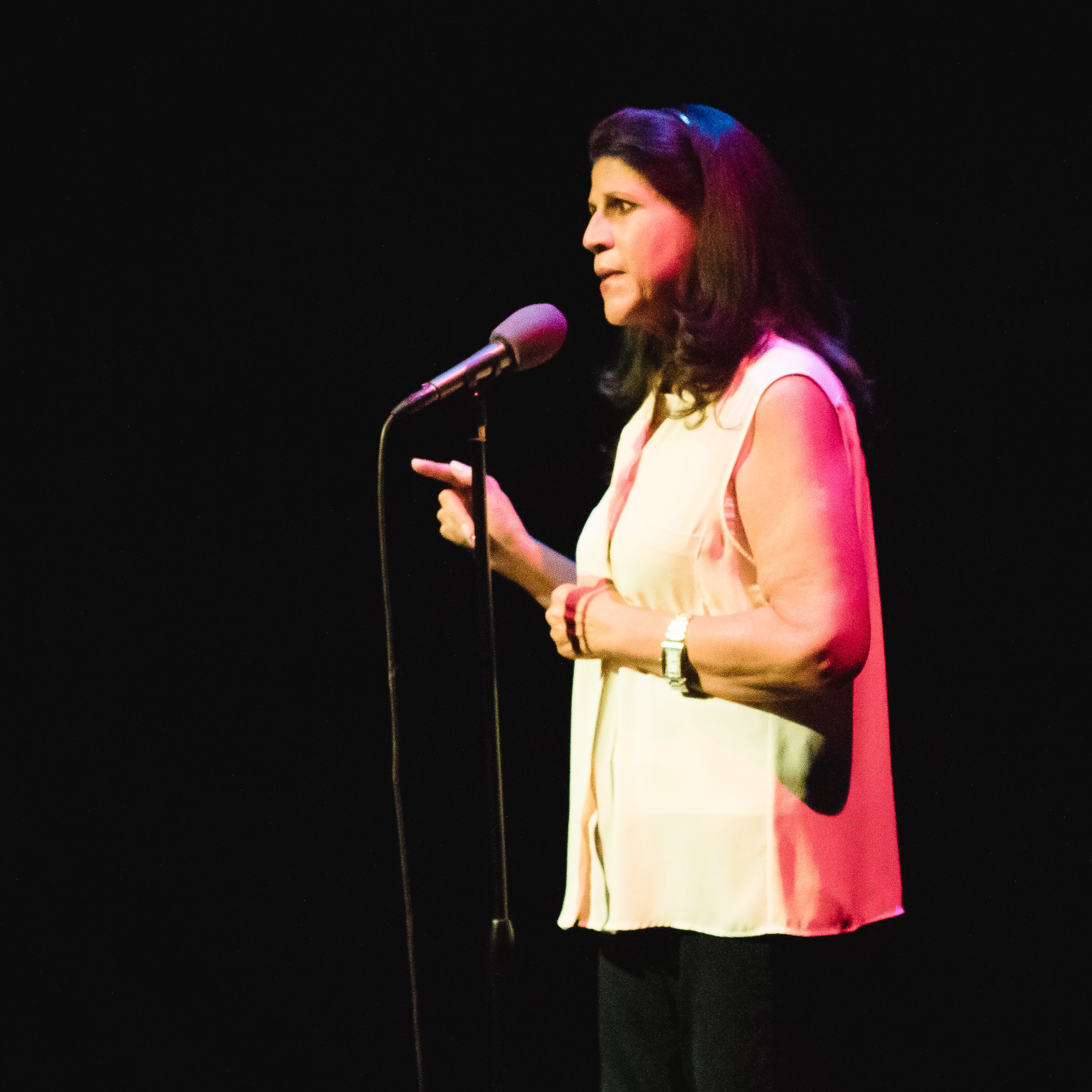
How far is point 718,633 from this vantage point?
1138 millimetres

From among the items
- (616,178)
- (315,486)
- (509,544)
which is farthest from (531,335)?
(315,486)

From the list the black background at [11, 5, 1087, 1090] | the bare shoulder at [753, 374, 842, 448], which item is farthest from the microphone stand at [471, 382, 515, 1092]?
the black background at [11, 5, 1087, 1090]

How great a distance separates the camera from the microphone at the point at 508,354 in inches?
47.1

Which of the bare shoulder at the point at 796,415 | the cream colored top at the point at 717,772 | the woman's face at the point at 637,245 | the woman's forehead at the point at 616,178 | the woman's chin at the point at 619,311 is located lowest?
the cream colored top at the point at 717,772

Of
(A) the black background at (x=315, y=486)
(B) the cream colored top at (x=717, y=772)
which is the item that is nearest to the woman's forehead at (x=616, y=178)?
(B) the cream colored top at (x=717, y=772)

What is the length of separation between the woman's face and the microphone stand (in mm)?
301

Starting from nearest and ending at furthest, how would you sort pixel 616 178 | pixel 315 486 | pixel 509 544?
pixel 616 178 < pixel 509 544 < pixel 315 486

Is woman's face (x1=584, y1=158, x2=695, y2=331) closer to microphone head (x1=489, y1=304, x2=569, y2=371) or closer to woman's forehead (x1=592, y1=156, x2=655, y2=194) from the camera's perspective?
woman's forehead (x1=592, y1=156, x2=655, y2=194)

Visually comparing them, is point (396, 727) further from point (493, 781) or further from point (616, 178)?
point (616, 178)

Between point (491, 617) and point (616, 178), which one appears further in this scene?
point (616, 178)

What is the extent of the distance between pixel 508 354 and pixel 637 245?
255mm

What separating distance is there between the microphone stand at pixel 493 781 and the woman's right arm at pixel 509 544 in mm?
284

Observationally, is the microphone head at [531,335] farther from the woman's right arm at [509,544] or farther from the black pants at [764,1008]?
the black pants at [764,1008]

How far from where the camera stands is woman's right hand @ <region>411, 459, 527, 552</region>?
4.80 feet
